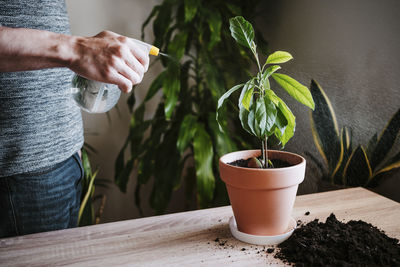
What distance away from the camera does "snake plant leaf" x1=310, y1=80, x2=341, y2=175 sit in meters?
1.13

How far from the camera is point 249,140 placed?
1.95 m

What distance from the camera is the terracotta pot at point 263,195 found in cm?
77

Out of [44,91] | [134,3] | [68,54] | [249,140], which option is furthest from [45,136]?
[134,3]

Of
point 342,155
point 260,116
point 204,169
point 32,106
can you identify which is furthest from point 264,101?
point 204,169

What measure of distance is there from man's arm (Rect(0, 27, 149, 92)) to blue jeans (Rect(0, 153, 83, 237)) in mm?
409

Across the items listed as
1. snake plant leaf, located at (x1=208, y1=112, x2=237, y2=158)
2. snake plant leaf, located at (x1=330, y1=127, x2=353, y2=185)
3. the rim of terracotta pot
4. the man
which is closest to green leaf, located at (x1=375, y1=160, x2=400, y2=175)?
snake plant leaf, located at (x1=330, y1=127, x2=353, y2=185)

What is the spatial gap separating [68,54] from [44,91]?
1.08 feet

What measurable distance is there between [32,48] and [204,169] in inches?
39.4

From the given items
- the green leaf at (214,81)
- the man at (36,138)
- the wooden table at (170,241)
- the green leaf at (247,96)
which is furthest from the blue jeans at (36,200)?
the green leaf at (214,81)

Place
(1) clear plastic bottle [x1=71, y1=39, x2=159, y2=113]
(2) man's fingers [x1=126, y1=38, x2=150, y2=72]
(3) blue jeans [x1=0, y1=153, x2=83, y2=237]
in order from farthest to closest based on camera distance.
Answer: (3) blue jeans [x1=0, y1=153, x2=83, y2=237] → (1) clear plastic bottle [x1=71, y1=39, x2=159, y2=113] → (2) man's fingers [x1=126, y1=38, x2=150, y2=72]

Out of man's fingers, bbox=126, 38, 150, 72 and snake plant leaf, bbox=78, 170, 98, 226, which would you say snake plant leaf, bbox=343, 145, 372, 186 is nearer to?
man's fingers, bbox=126, 38, 150, 72

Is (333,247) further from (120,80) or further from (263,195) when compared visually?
(120,80)

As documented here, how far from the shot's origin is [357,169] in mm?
1150

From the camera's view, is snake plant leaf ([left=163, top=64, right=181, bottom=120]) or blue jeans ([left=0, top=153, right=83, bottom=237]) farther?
snake plant leaf ([left=163, top=64, right=181, bottom=120])
